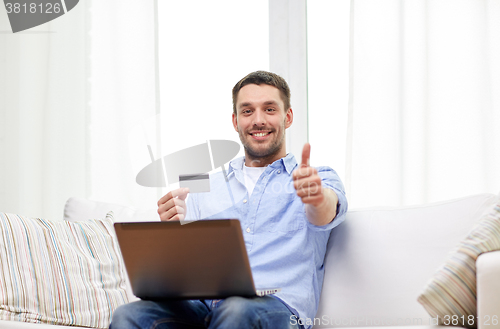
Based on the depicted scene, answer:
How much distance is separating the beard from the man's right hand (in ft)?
1.08

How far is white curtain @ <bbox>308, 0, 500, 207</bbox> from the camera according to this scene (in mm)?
1997

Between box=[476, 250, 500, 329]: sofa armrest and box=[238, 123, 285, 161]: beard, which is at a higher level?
box=[238, 123, 285, 161]: beard

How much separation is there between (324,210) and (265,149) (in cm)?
41

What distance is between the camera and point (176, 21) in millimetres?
2422

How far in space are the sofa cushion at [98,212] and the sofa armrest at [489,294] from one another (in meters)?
1.13

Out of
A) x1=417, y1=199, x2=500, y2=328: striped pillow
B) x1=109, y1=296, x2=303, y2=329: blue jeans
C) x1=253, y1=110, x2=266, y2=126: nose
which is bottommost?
x1=109, y1=296, x2=303, y2=329: blue jeans

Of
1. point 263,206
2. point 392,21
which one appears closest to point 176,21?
point 392,21

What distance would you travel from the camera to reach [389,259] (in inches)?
55.6

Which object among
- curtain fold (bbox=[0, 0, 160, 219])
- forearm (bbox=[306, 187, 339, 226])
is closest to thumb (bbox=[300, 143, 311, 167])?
forearm (bbox=[306, 187, 339, 226])

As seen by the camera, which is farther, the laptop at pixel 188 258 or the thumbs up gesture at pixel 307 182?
the thumbs up gesture at pixel 307 182

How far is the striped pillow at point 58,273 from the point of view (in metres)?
1.31

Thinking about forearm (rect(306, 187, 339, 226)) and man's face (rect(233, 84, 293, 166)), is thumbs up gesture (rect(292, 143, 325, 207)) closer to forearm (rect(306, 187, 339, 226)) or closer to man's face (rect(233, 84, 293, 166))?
forearm (rect(306, 187, 339, 226))

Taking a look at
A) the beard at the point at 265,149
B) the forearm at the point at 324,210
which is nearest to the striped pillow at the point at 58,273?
the beard at the point at 265,149

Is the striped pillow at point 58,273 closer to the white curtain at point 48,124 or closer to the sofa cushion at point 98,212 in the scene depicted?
the sofa cushion at point 98,212
